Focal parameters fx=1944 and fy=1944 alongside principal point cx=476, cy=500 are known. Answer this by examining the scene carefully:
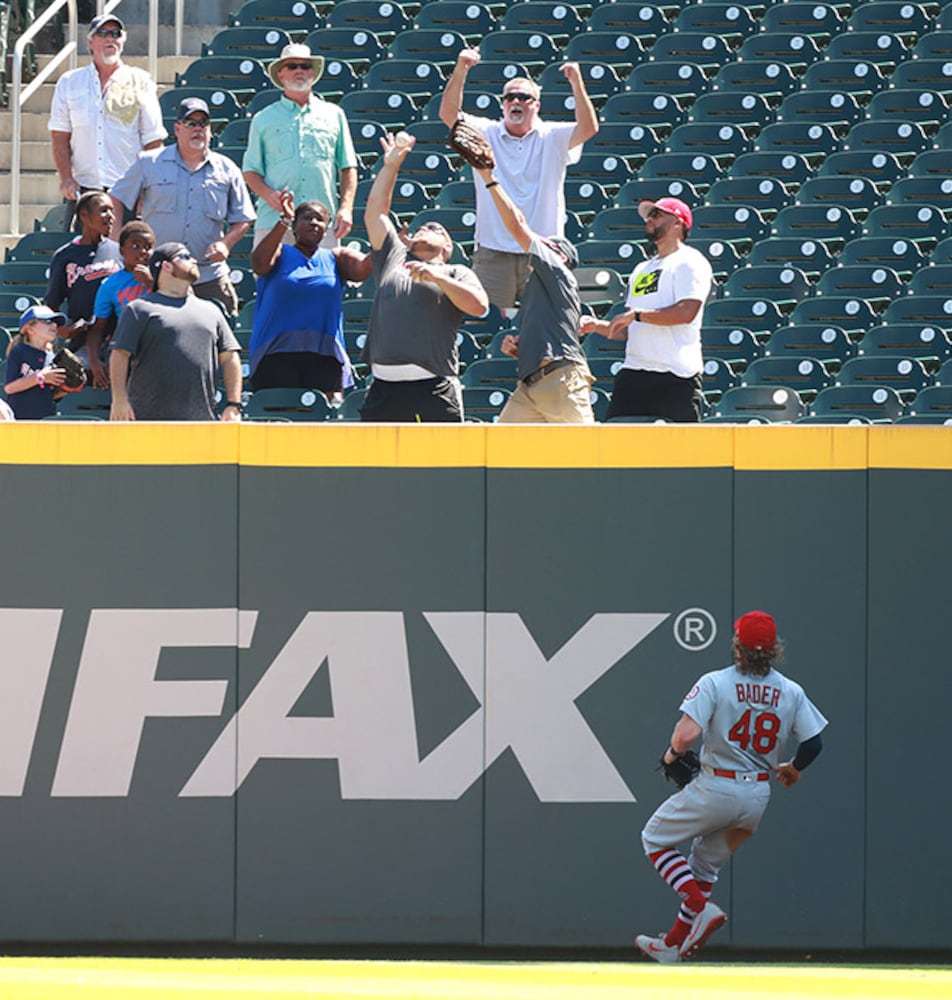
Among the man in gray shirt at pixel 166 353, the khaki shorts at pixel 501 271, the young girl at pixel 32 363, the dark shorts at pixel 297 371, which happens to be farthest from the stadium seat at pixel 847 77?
the man in gray shirt at pixel 166 353

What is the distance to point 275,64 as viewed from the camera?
10523mm

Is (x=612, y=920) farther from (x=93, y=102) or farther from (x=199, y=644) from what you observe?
(x=93, y=102)

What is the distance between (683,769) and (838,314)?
4.86 m

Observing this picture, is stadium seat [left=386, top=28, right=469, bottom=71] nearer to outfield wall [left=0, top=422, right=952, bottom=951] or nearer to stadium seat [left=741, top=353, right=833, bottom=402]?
stadium seat [left=741, top=353, right=833, bottom=402]

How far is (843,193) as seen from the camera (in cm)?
1266

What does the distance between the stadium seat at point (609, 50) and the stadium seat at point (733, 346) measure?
391 cm

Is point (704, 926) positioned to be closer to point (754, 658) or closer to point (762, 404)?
point (754, 658)

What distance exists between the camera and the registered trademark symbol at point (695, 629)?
780 centimetres

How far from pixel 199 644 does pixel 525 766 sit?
1.39 meters

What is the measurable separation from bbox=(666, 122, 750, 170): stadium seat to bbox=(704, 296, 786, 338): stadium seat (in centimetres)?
214

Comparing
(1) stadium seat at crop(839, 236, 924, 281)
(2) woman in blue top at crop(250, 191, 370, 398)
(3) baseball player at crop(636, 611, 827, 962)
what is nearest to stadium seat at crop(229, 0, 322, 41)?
(1) stadium seat at crop(839, 236, 924, 281)

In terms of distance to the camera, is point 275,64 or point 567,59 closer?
point 275,64

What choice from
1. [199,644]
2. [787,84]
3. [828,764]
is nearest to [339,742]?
[199,644]

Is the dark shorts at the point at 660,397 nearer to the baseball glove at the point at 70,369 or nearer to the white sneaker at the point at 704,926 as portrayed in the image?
the white sneaker at the point at 704,926
